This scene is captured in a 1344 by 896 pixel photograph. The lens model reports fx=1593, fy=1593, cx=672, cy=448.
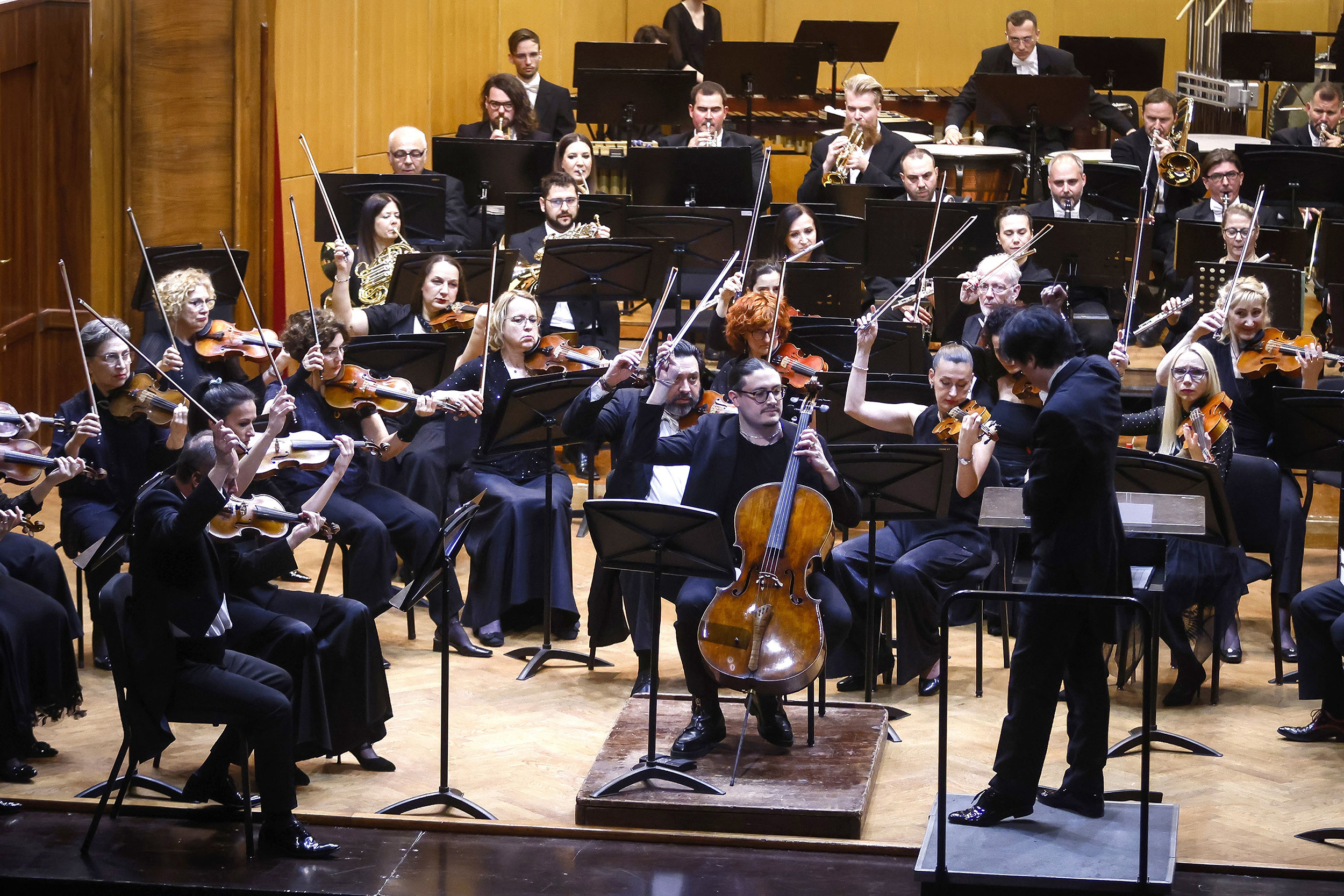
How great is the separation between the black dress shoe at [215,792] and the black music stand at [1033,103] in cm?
574

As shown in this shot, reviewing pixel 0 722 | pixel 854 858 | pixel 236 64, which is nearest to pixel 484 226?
pixel 236 64

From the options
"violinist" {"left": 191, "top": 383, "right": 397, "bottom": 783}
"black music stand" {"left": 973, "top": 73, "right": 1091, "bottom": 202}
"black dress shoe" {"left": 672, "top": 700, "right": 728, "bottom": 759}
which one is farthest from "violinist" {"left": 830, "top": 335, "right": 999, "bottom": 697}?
"black music stand" {"left": 973, "top": 73, "right": 1091, "bottom": 202}

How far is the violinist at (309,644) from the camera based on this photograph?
13.8 ft

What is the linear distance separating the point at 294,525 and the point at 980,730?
2.10 metres

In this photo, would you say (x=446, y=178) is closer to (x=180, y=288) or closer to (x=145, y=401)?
(x=180, y=288)

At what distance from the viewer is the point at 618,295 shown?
615 centimetres

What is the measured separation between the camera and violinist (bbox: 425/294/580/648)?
18.0 feet

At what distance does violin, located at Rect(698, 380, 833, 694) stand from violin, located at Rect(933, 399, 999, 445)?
0.97 metres

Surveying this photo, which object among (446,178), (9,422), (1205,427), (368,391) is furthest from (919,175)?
(9,422)

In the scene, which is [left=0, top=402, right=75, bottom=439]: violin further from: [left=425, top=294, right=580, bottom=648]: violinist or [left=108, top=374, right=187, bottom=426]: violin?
[left=425, top=294, right=580, bottom=648]: violinist

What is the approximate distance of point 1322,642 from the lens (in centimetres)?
466

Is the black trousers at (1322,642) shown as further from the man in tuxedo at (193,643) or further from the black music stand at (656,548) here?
the man in tuxedo at (193,643)

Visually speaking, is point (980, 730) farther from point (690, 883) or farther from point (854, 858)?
point (690, 883)

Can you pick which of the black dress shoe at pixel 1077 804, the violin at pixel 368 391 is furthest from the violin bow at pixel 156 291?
the black dress shoe at pixel 1077 804
